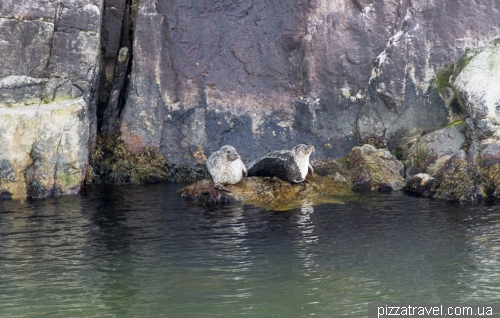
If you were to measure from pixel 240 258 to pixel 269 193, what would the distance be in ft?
12.7

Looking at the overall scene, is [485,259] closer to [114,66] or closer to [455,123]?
[455,123]

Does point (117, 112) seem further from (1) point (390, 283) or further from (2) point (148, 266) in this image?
(1) point (390, 283)

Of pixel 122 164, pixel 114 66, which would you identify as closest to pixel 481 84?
pixel 122 164

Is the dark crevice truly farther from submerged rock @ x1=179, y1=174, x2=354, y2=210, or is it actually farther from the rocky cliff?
submerged rock @ x1=179, y1=174, x2=354, y2=210

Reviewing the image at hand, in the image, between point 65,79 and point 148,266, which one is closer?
point 148,266

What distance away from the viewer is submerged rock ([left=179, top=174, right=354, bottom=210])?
11539 millimetres

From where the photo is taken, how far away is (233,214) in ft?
34.9

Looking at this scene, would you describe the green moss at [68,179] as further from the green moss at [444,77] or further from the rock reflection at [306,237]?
the green moss at [444,77]

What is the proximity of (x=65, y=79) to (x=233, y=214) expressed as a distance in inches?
186

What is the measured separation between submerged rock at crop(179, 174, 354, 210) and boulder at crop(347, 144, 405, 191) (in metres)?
0.50

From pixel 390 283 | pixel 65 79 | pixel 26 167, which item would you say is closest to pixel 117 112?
pixel 65 79

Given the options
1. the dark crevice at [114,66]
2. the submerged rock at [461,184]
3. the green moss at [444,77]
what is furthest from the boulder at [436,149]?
the dark crevice at [114,66]

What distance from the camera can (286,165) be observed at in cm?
1240

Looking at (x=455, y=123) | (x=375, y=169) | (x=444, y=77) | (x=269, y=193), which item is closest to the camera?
(x=269, y=193)
